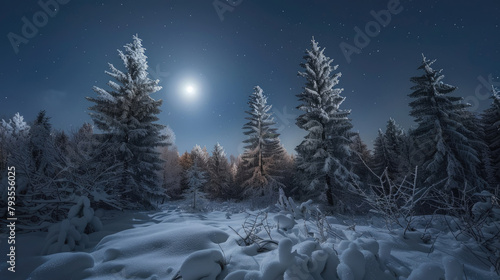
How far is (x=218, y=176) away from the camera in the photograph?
24266mm

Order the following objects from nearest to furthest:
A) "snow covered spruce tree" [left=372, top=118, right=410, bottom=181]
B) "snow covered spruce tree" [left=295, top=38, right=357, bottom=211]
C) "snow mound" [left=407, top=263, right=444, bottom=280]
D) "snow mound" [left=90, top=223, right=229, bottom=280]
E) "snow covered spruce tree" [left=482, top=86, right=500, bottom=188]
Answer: "snow mound" [left=407, top=263, right=444, bottom=280] < "snow mound" [left=90, top=223, right=229, bottom=280] < "snow covered spruce tree" [left=295, top=38, right=357, bottom=211] < "snow covered spruce tree" [left=482, top=86, right=500, bottom=188] < "snow covered spruce tree" [left=372, top=118, right=410, bottom=181]

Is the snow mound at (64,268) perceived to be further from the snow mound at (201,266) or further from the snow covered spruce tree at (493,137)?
the snow covered spruce tree at (493,137)

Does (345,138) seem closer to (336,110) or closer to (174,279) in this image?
(336,110)

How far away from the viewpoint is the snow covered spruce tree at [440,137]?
12.7m

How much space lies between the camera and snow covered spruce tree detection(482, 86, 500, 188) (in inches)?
647

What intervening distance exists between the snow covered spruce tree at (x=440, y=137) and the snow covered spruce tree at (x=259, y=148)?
36.9 ft

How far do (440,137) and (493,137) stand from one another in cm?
1042

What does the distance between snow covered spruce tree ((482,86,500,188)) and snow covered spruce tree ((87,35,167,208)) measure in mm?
25989

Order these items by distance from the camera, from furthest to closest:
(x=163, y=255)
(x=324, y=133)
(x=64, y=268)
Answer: (x=324, y=133), (x=163, y=255), (x=64, y=268)

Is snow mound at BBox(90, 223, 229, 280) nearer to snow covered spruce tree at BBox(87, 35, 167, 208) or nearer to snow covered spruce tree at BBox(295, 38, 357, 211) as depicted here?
snow covered spruce tree at BBox(87, 35, 167, 208)

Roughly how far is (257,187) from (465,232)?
16144mm

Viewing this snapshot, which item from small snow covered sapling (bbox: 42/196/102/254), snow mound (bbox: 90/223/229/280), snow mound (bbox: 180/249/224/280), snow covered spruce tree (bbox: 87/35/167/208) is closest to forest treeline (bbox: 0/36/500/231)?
snow covered spruce tree (bbox: 87/35/167/208)

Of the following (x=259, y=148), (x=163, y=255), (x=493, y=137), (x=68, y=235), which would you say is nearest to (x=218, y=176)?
(x=259, y=148)

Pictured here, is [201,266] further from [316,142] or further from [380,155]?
[380,155]
